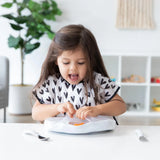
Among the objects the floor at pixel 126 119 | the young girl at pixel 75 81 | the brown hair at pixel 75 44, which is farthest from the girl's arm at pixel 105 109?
the floor at pixel 126 119

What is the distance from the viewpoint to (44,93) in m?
1.15

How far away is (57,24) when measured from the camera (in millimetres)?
3664

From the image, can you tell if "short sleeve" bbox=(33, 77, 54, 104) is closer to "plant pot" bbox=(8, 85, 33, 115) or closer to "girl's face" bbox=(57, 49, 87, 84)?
"girl's face" bbox=(57, 49, 87, 84)

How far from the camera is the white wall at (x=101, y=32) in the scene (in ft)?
12.0

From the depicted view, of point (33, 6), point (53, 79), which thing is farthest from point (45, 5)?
point (53, 79)

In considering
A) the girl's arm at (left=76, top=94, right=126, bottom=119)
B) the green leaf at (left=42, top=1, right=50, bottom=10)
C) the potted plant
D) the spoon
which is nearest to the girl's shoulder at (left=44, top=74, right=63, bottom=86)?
the girl's arm at (left=76, top=94, right=126, bottom=119)

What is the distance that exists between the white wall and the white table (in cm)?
288

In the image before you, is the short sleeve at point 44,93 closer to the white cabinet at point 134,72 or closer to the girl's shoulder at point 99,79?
the girl's shoulder at point 99,79

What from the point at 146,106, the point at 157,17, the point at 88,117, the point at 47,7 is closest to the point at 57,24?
the point at 47,7

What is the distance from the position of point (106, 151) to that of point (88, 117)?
0.27 meters

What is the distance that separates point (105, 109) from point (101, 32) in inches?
108

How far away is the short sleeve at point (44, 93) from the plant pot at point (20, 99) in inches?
82.6

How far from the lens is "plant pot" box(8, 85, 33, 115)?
10.5 ft

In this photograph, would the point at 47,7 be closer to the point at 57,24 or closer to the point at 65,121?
the point at 57,24
